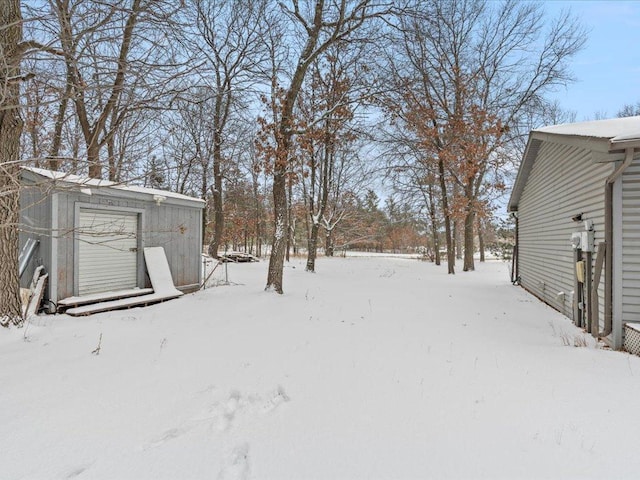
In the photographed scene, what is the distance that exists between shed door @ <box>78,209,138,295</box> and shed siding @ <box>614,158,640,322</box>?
7.05 meters

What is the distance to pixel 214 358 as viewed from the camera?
145 inches

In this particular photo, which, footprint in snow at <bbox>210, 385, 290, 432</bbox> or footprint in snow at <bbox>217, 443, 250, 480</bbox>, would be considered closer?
footprint in snow at <bbox>217, 443, 250, 480</bbox>

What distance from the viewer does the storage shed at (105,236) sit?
18.8 ft

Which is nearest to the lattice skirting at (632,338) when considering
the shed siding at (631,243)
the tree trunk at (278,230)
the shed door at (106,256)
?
the shed siding at (631,243)

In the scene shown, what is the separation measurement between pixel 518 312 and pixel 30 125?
510 inches

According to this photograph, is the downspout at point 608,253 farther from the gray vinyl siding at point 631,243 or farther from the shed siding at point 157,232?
the shed siding at point 157,232

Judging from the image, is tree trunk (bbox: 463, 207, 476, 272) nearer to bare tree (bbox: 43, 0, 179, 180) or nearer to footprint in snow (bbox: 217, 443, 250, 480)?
bare tree (bbox: 43, 0, 179, 180)

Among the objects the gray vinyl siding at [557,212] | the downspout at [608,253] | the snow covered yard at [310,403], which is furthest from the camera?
the gray vinyl siding at [557,212]

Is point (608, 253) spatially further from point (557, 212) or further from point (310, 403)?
point (310, 403)

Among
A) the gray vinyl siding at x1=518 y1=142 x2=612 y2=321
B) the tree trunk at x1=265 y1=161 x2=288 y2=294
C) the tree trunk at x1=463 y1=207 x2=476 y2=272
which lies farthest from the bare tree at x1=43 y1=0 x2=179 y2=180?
the tree trunk at x1=463 y1=207 x2=476 y2=272

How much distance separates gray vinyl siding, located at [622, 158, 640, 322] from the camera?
416 cm

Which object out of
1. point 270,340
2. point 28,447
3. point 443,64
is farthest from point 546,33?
point 28,447

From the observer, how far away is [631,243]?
13.7 ft

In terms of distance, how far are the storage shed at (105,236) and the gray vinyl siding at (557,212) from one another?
6.20 metres
